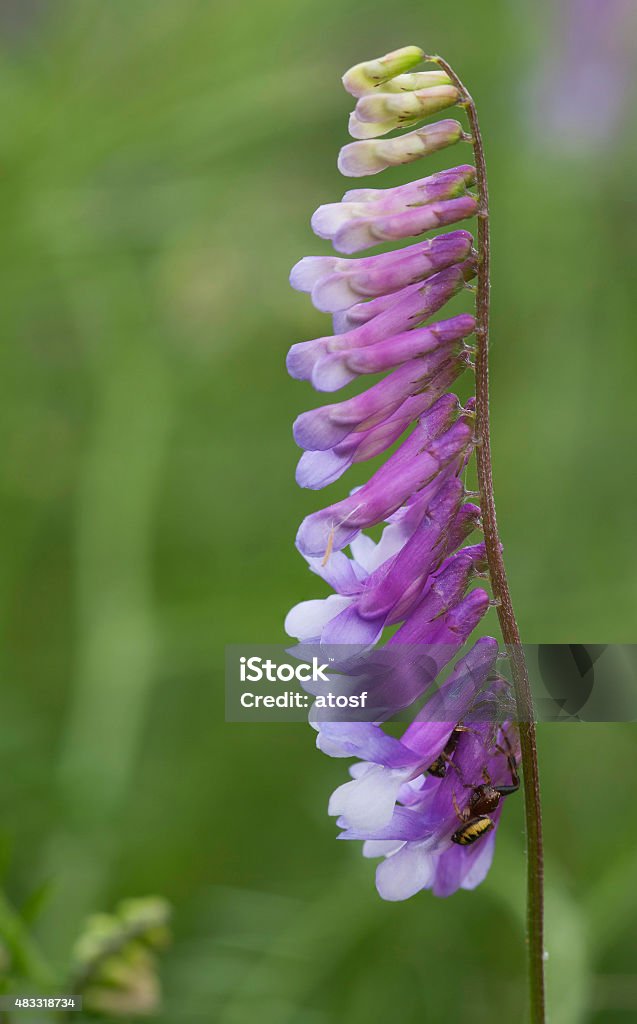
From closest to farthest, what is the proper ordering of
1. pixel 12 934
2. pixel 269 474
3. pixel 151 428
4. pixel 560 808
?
pixel 12 934, pixel 560 808, pixel 151 428, pixel 269 474

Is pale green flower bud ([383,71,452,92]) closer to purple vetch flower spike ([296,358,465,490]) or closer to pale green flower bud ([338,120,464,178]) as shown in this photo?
pale green flower bud ([338,120,464,178])

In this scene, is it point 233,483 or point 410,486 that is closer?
point 410,486

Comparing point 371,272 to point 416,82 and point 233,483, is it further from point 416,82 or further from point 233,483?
point 233,483

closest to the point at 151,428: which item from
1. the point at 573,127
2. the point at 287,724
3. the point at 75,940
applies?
the point at 287,724

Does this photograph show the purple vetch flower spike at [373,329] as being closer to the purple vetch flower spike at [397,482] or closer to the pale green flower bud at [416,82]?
the purple vetch flower spike at [397,482]

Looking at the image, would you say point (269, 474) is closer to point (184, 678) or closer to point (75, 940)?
point (184, 678)

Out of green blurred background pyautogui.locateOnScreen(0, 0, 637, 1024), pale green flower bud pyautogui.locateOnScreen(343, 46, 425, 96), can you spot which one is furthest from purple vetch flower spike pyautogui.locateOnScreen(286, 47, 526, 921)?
green blurred background pyautogui.locateOnScreen(0, 0, 637, 1024)

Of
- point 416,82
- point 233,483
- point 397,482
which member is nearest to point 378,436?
point 397,482
